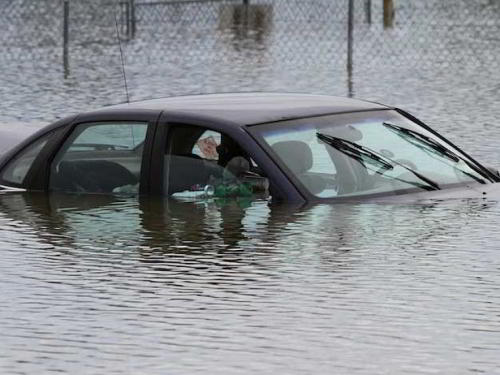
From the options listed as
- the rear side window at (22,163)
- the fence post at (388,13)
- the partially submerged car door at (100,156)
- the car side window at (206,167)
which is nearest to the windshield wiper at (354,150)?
the car side window at (206,167)

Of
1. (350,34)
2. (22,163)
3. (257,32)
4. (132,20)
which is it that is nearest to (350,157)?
(22,163)

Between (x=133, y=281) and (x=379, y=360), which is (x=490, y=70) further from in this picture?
(x=379, y=360)

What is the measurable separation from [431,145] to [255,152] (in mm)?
1304

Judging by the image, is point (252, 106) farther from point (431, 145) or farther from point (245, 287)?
point (245, 287)

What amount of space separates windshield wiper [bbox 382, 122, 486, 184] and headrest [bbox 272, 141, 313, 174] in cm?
78

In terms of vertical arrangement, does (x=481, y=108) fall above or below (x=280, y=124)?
below

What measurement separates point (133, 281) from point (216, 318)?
110cm

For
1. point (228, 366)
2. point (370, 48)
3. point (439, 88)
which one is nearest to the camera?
point (228, 366)

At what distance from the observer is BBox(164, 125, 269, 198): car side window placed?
37.5 ft

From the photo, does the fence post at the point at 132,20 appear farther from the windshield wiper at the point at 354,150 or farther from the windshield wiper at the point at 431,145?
the windshield wiper at the point at 354,150

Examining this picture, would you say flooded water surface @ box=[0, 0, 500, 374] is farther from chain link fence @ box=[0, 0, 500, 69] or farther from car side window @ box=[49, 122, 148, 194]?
chain link fence @ box=[0, 0, 500, 69]

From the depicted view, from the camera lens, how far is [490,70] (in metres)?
27.7

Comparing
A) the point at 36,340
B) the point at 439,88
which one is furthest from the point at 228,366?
the point at 439,88

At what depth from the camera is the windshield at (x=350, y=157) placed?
37.0ft
